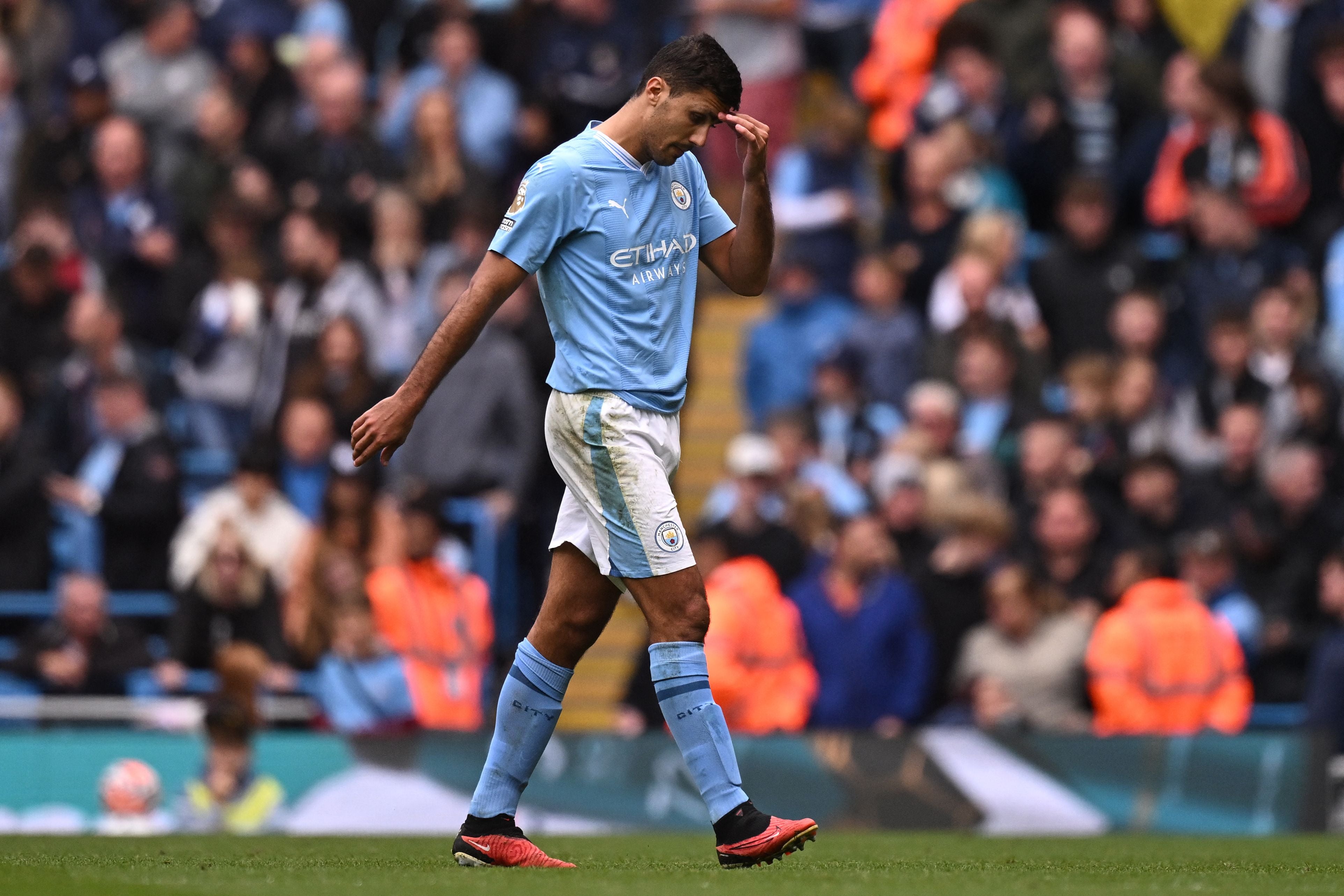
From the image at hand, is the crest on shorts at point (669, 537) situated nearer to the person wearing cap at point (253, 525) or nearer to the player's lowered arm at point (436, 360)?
the player's lowered arm at point (436, 360)

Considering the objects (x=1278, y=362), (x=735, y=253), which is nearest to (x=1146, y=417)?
(x=1278, y=362)

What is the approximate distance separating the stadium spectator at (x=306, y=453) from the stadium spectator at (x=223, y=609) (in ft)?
2.63

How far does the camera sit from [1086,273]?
1391 centimetres

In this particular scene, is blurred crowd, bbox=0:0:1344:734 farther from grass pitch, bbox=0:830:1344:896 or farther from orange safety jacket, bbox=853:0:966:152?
grass pitch, bbox=0:830:1344:896

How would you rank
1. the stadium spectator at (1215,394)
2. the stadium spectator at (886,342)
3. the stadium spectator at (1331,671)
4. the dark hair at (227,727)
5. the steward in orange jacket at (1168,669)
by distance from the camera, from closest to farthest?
1. the dark hair at (227,727)
2. the stadium spectator at (1331,671)
3. the steward in orange jacket at (1168,669)
4. the stadium spectator at (1215,394)
5. the stadium spectator at (886,342)

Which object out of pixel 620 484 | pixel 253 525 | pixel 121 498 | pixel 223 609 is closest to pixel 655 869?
pixel 620 484

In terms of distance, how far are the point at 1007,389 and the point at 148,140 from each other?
700 centimetres

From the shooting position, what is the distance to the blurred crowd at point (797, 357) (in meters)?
11.9

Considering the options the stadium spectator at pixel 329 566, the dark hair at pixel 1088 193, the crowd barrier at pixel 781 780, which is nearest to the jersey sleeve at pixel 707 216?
the crowd barrier at pixel 781 780

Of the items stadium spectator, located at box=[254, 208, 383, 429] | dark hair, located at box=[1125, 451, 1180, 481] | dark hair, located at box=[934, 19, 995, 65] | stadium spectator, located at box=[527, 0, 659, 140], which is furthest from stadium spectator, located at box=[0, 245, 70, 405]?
dark hair, located at box=[1125, 451, 1180, 481]

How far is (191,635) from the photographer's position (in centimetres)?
1288

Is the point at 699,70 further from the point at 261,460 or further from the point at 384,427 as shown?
the point at 261,460

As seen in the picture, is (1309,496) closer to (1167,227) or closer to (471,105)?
(1167,227)

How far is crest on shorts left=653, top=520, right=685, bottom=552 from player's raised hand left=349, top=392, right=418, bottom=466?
0.83 metres
